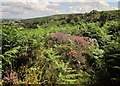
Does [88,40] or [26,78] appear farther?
[88,40]

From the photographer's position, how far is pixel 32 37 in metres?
10.8

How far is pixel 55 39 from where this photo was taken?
1366 centimetres

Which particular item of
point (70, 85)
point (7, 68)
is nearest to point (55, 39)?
point (7, 68)

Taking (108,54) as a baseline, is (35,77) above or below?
below

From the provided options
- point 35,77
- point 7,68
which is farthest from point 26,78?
point 7,68

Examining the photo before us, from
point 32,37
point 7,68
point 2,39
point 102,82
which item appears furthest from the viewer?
point 32,37

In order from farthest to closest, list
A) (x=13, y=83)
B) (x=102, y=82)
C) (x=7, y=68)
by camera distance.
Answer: (x=7, y=68) < (x=13, y=83) < (x=102, y=82)

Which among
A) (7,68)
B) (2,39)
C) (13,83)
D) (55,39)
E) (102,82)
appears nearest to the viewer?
(102,82)

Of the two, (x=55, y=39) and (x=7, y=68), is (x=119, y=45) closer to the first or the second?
(x=7, y=68)

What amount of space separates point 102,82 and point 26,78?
215 centimetres

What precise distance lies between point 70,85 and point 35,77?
1037mm

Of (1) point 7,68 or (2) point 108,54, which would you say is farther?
(1) point 7,68

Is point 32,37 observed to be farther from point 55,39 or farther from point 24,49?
point 55,39

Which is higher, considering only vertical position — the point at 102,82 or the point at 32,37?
the point at 32,37
